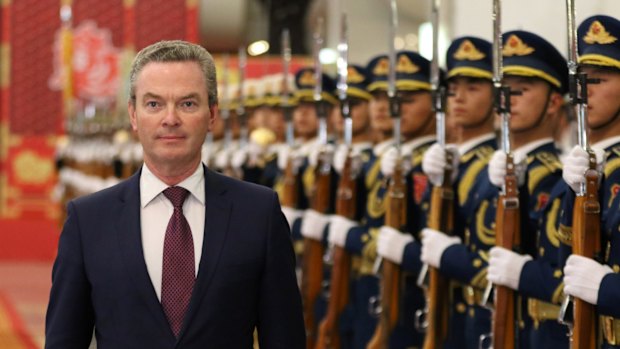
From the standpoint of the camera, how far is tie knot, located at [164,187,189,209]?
288 centimetres

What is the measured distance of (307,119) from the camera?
25.7ft

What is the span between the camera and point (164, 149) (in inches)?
112

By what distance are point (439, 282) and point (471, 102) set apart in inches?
25.9

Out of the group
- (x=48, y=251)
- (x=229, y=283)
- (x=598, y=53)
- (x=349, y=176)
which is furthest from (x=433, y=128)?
(x=48, y=251)

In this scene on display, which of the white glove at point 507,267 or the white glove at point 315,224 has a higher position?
the white glove at point 315,224

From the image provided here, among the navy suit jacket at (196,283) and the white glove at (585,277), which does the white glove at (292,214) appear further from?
the navy suit jacket at (196,283)

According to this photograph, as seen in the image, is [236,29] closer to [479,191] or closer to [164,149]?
[479,191]

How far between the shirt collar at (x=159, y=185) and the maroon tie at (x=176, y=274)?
69 mm

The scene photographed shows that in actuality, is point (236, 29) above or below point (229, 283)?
above

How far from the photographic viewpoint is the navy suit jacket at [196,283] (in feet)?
9.26

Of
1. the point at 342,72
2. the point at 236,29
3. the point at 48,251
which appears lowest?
the point at 48,251

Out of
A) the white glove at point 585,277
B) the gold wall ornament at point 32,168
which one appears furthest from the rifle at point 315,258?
the gold wall ornament at point 32,168

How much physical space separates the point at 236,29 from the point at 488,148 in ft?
36.8

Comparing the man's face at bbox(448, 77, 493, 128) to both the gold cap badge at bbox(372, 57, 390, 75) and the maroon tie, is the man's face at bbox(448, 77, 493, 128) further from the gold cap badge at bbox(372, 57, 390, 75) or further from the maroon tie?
the maroon tie
